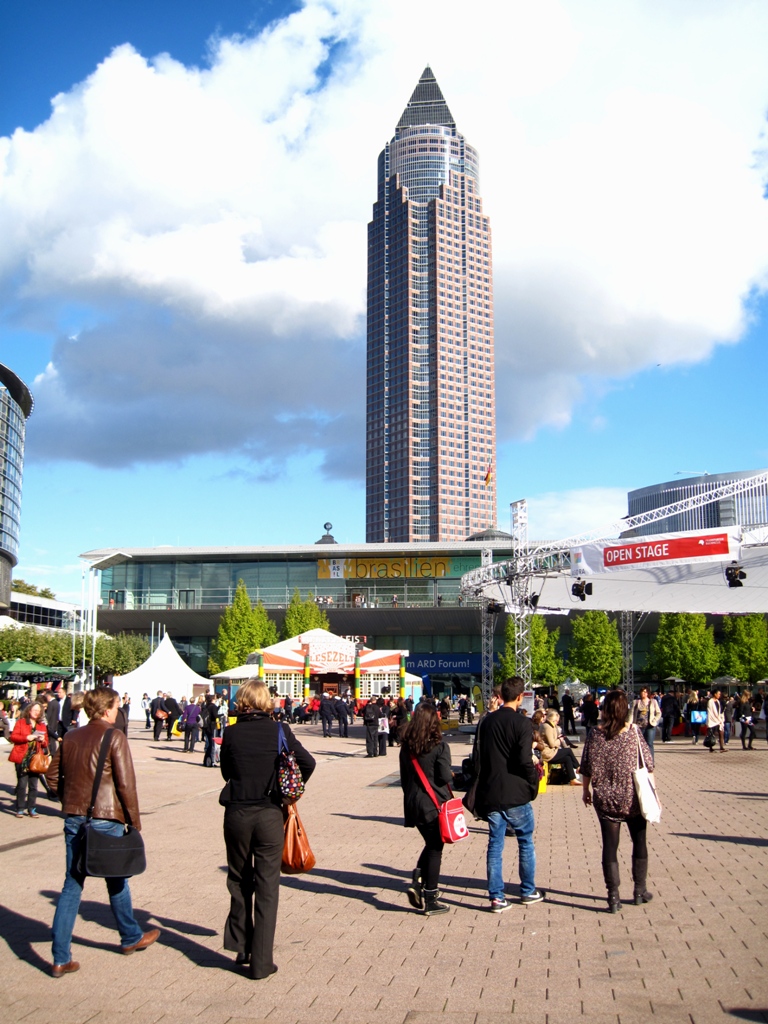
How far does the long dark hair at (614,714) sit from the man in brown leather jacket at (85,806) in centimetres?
338

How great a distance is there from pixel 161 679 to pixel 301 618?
28994 millimetres

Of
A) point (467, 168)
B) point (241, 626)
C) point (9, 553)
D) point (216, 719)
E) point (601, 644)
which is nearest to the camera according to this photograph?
point (216, 719)

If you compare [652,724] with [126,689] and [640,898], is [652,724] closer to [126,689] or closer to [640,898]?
[640,898]

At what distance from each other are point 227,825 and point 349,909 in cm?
199

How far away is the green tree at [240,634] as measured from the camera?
64.4 meters

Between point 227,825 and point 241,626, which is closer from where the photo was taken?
point 227,825

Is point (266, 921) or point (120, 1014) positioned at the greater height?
point (266, 921)

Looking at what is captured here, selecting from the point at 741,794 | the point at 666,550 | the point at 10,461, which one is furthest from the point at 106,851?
the point at 10,461

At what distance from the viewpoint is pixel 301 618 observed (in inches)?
2596

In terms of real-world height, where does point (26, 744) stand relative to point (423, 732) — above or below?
below

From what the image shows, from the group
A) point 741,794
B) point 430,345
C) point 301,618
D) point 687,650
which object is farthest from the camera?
point 430,345

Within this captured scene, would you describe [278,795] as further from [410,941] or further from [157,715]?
[157,715]

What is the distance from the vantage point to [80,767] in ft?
17.5

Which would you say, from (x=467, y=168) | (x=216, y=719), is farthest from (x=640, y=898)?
(x=467, y=168)
